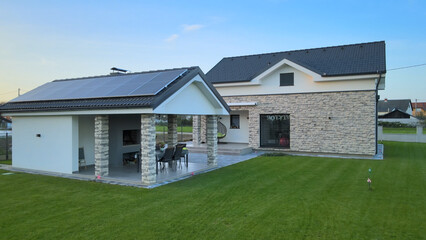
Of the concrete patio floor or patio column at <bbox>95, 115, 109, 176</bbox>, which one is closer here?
the concrete patio floor

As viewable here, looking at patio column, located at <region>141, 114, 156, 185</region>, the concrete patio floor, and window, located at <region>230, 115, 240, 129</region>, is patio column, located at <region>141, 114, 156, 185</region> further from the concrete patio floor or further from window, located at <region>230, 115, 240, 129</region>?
window, located at <region>230, 115, 240, 129</region>

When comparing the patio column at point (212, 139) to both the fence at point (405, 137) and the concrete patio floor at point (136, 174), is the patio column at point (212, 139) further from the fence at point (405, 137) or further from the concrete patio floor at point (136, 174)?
the fence at point (405, 137)

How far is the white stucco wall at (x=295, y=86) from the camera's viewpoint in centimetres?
1675

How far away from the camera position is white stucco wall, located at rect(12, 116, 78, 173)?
10.9 m

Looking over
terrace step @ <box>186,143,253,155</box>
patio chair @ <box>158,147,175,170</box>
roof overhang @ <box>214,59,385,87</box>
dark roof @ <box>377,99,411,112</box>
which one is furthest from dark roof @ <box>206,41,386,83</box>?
dark roof @ <box>377,99,411,112</box>

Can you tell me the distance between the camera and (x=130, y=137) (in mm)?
13688

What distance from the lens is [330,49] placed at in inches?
802

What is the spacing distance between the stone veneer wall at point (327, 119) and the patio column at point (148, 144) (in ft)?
37.8

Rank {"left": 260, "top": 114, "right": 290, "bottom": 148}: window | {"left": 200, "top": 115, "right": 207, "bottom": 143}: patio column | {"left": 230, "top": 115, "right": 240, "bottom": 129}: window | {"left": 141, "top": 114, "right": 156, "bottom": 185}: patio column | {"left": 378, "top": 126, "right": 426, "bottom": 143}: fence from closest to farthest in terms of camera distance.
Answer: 1. {"left": 141, "top": 114, "right": 156, "bottom": 185}: patio column
2. {"left": 260, "top": 114, "right": 290, "bottom": 148}: window
3. {"left": 200, "top": 115, "right": 207, "bottom": 143}: patio column
4. {"left": 230, "top": 115, "right": 240, "bottom": 129}: window
5. {"left": 378, "top": 126, "right": 426, "bottom": 143}: fence

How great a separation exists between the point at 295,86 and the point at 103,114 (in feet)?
41.2

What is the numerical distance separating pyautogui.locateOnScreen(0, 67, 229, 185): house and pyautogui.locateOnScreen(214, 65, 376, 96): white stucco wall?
6.74 metres

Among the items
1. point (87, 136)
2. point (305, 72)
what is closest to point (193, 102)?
point (87, 136)

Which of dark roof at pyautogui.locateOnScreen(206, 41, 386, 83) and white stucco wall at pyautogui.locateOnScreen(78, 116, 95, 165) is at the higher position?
dark roof at pyautogui.locateOnScreen(206, 41, 386, 83)

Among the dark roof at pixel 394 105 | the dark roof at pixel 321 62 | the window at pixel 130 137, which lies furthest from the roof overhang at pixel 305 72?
the dark roof at pixel 394 105
